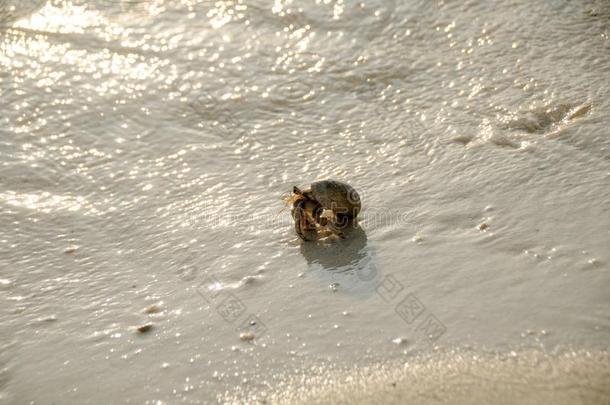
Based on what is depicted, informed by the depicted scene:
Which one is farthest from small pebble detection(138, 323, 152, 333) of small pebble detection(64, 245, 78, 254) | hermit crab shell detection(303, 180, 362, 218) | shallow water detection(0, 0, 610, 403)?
hermit crab shell detection(303, 180, 362, 218)

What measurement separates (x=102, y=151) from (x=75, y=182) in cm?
36

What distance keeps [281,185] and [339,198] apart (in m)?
0.69

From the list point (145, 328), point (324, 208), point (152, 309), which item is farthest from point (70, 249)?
point (324, 208)

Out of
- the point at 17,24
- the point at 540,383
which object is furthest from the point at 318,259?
the point at 17,24

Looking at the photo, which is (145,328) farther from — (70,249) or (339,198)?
(339,198)

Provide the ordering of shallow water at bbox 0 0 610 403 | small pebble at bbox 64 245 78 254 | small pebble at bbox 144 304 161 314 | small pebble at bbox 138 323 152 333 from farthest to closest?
small pebble at bbox 64 245 78 254
small pebble at bbox 144 304 161 314
small pebble at bbox 138 323 152 333
shallow water at bbox 0 0 610 403

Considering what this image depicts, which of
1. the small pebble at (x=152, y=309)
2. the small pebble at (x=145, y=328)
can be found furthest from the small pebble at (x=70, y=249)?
the small pebble at (x=145, y=328)

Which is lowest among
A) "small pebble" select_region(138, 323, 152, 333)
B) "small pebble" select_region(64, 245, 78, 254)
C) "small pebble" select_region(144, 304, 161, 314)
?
"small pebble" select_region(138, 323, 152, 333)

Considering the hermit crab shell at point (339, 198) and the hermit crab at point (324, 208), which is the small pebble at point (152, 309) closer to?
the hermit crab at point (324, 208)

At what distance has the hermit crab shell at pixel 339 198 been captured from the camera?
394 cm

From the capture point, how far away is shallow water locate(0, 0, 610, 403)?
3229 mm

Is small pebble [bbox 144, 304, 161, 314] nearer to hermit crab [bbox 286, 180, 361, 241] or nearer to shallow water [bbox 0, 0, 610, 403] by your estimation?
shallow water [bbox 0, 0, 610, 403]

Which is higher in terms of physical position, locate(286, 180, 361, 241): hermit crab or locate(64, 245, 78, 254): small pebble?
locate(64, 245, 78, 254): small pebble

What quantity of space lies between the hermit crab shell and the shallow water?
0.15 m
